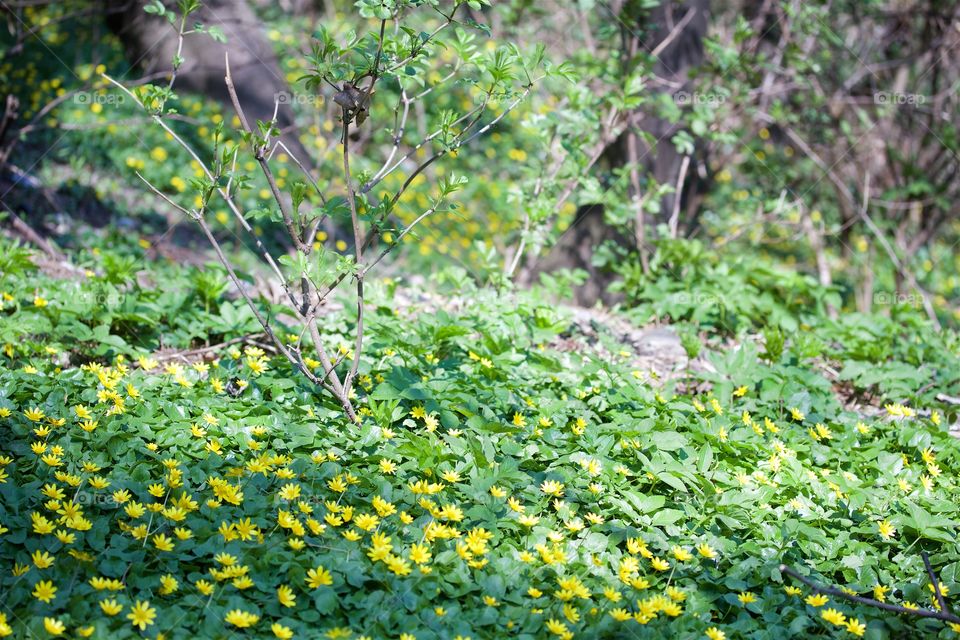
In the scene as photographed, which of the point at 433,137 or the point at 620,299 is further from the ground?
the point at 433,137

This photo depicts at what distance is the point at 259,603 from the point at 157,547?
1.05ft

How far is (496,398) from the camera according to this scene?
3221 millimetres

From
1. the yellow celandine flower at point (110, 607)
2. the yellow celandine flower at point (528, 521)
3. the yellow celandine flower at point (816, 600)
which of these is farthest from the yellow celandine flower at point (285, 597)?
the yellow celandine flower at point (816, 600)

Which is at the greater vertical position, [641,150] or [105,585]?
[641,150]

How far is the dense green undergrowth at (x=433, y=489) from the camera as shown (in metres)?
2.25

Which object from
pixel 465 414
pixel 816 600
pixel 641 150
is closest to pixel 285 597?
pixel 465 414

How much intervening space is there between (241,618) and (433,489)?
71 centimetres

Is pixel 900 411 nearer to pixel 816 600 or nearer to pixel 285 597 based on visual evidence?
pixel 816 600

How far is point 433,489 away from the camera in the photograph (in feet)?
8.55

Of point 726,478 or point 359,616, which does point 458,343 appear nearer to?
point 726,478

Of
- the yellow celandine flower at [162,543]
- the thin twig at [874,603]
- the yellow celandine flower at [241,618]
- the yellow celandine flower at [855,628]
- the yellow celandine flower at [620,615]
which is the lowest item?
the yellow celandine flower at [855,628]

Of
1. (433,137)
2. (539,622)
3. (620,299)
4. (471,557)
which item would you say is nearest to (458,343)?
(433,137)

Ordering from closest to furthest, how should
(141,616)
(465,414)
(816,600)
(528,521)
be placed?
(141,616) → (816,600) → (528,521) → (465,414)

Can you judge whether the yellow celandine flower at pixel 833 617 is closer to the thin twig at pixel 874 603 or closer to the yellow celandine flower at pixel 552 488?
the thin twig at pixel 874 603
